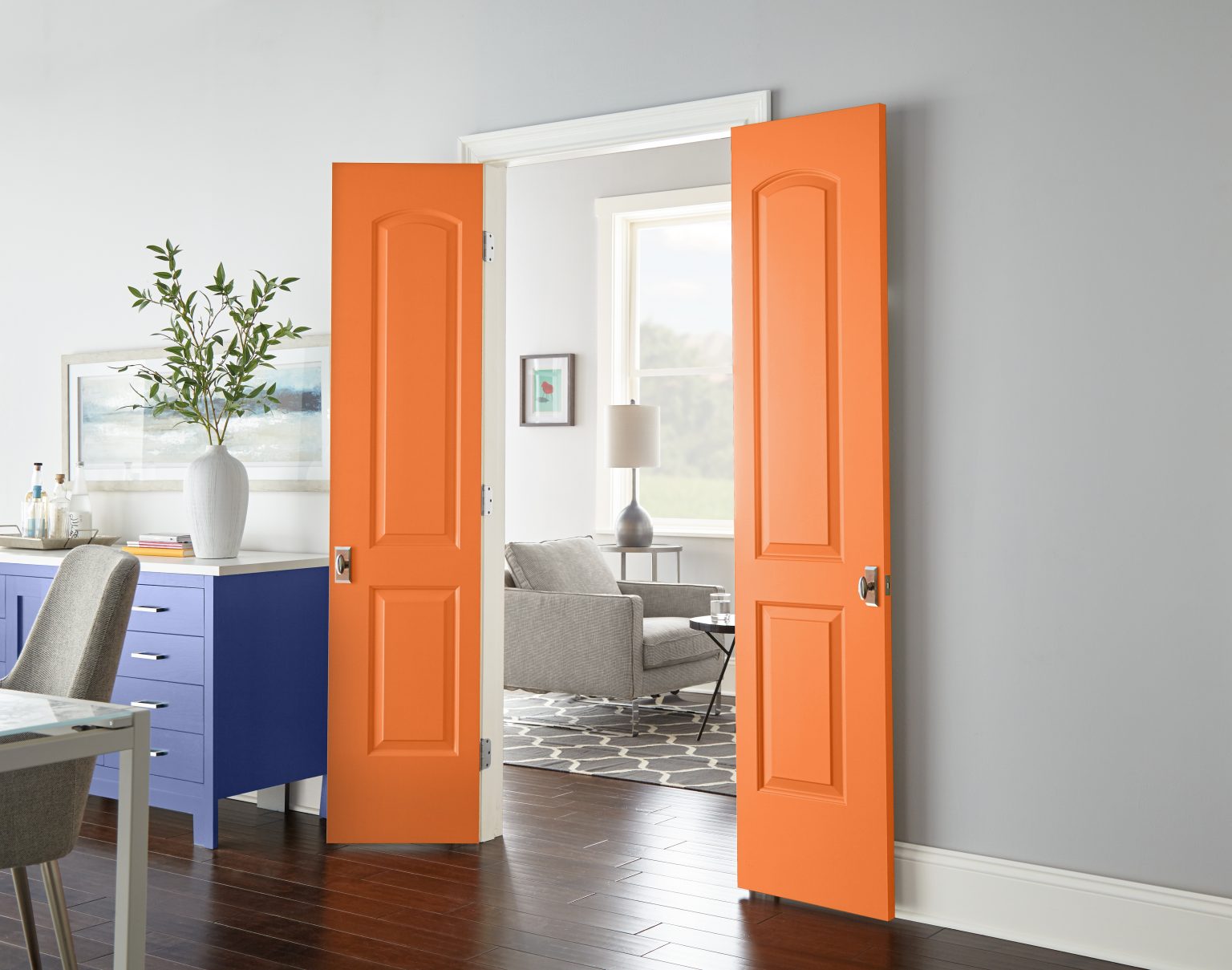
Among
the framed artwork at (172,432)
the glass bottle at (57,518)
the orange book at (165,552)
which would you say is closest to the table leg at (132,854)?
the orange book at (165,552)

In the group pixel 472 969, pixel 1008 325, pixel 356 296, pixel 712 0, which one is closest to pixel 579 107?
pixel 712 0

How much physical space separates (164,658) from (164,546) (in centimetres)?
44

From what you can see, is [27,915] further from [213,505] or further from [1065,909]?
[1065,909]

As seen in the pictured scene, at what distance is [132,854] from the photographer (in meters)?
2.16

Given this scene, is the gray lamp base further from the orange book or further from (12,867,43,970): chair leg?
(12,867,43,970): chair leg

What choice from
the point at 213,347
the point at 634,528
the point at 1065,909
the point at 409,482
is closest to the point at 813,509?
the point at 1065,909

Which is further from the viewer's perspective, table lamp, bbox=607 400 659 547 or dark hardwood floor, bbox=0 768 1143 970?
table lamp, bbox=607 400 659 547

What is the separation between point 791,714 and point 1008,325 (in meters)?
1.24

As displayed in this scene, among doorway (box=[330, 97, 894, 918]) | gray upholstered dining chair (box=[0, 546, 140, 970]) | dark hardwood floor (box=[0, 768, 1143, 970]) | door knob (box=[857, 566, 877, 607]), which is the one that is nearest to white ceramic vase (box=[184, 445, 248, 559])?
doorway (box=[330, 97, 894, 918])

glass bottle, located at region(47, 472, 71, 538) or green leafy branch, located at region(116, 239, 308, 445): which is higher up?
green leafy branch, located at region(116, 239, 308, 445)

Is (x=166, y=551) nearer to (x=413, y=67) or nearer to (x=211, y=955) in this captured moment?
(x=211, y=955)

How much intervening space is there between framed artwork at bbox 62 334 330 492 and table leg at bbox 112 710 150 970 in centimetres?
238

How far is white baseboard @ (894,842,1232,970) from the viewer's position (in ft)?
9.87

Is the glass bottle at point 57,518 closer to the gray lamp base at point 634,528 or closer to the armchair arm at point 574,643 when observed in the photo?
the armchair arm at point 574,643
